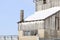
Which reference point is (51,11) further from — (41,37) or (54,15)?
(41,37)

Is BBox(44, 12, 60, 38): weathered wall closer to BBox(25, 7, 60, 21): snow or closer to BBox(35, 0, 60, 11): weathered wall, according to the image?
BBox(25, 7, 60, 21): snow

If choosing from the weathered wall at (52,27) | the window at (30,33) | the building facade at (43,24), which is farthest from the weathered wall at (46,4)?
the window at (30,33)

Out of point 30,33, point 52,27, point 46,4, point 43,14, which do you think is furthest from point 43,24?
point 46,4

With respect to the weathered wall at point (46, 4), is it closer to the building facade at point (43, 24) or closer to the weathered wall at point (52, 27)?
the building facade at point (43, 24)

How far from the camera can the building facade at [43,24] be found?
1747 inches

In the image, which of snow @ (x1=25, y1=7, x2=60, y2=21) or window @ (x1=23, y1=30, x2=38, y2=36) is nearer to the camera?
window @ (x1=23, y1=30, x2=38, y2=36)

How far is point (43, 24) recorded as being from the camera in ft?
146

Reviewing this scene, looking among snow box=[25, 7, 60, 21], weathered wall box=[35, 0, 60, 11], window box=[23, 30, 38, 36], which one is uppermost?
weathered wall box=[35, 0, 60, 11]

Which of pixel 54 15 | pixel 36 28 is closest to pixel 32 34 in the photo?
pixel 36 28

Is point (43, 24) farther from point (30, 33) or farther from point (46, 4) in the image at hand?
point (46, 4)

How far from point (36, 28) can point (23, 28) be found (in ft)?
11.9

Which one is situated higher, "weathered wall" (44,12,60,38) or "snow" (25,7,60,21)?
"snow" (25,7,60,21)

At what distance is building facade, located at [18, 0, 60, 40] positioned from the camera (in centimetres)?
4438

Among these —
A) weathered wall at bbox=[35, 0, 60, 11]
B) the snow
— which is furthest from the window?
weathered wall at bbox=[35, 0, 60, 11]
